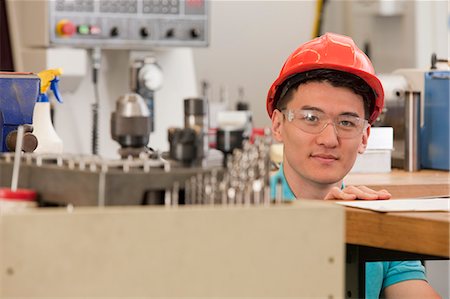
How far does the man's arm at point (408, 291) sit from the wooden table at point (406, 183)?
66 centimetres

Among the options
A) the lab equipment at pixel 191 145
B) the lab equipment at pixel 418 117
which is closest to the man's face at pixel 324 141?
the lab equipment at pixel 191 145

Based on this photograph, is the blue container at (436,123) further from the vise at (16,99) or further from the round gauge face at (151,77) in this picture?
the vise at (16,99)

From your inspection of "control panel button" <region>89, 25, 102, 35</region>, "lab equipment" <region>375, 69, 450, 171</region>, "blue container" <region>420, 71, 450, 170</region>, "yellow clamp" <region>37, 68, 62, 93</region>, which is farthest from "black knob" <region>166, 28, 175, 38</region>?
"yellow clamp" <region>37, 68, 62, 93</region>

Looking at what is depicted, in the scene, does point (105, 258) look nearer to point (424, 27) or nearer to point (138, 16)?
point (138, 16)

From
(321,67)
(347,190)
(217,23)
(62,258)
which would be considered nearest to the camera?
(62,258)

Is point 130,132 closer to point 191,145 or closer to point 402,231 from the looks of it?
point 191,145

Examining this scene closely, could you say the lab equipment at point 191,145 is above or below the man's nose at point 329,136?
above

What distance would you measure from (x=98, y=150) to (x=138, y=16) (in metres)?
0.55

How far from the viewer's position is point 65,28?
12.9ft

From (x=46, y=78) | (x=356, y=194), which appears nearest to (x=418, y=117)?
(x=46, y=78)

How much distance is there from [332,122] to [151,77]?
5.89 feet

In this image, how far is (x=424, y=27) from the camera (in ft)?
18.1

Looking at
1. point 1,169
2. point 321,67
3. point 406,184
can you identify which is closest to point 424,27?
point 406,184

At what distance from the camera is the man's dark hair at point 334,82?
2335 mm
